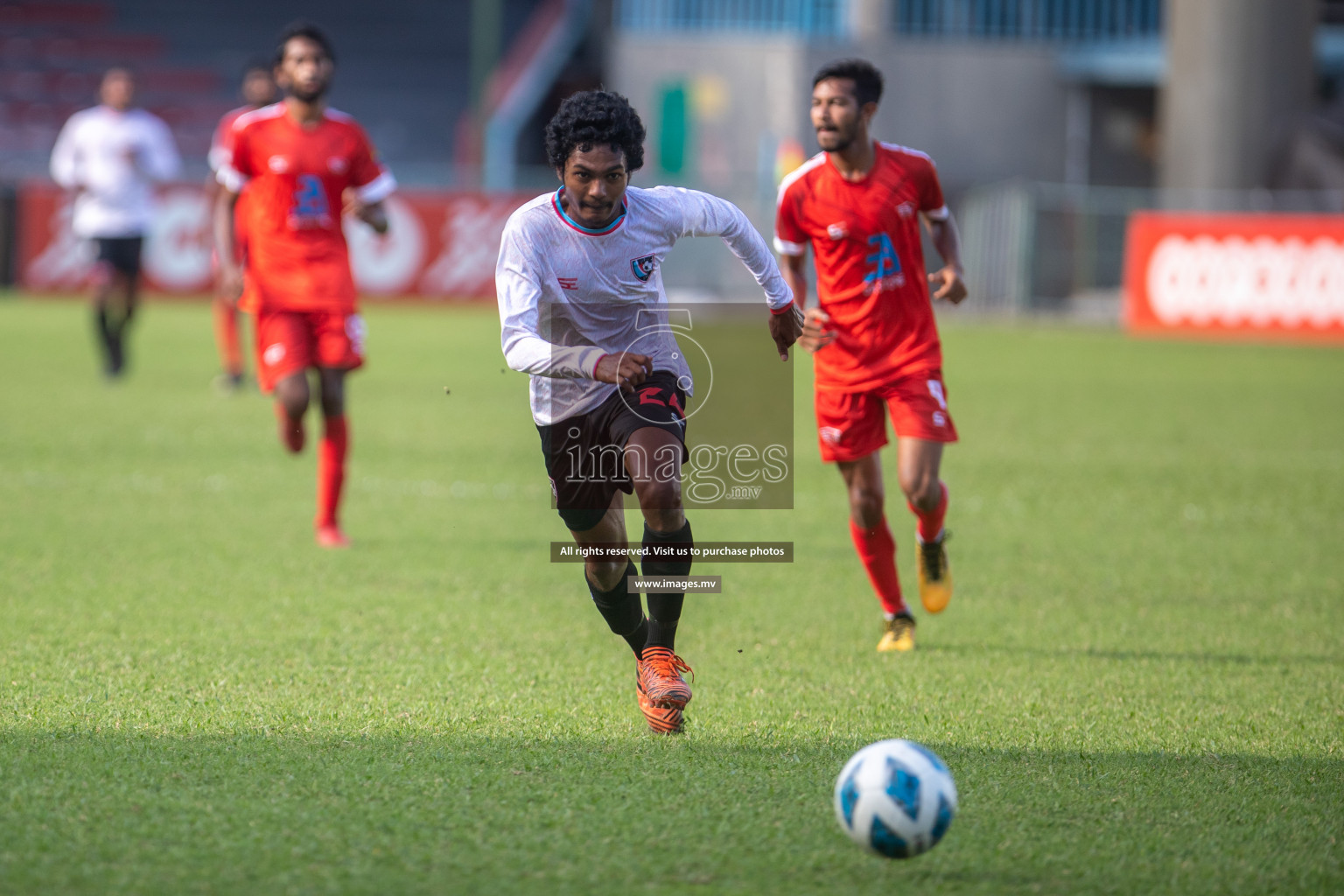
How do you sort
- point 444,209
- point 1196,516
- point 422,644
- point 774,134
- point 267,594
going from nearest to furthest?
point 422,644, point 267,594, point 1196,516, point 444,209, point 774,134

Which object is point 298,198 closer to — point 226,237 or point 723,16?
point 226,237

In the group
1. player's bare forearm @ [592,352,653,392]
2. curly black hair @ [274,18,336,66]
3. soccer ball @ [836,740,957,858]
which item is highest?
curly black hair @ [274,18,336,66]

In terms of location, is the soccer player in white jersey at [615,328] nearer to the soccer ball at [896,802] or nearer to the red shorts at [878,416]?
the soccer ball at [896,802]

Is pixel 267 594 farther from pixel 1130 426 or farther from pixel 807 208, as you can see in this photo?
pixel 1130 426

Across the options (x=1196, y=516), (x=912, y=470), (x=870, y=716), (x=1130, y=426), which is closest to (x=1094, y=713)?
(x=870, y=716)

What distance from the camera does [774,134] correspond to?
32.1m

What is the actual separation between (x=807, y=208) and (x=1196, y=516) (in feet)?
13.6

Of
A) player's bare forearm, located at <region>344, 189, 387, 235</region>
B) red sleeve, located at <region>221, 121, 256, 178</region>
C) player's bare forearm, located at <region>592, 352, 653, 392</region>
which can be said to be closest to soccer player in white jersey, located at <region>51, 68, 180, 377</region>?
red sleeve, located at <region>221, 121, 256, 178</region>

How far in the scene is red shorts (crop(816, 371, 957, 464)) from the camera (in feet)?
18.7

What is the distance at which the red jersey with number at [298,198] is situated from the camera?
7391 mm

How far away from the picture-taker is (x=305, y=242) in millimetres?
7457

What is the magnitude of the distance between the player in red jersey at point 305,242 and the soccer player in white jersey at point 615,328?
10.2 feet

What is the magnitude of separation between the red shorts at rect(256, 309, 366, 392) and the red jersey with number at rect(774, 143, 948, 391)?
2.47 m

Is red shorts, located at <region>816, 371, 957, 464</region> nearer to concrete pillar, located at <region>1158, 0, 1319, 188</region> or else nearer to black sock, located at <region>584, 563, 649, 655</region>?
black sock, located at <region>584, 563, 649, 655</region>
